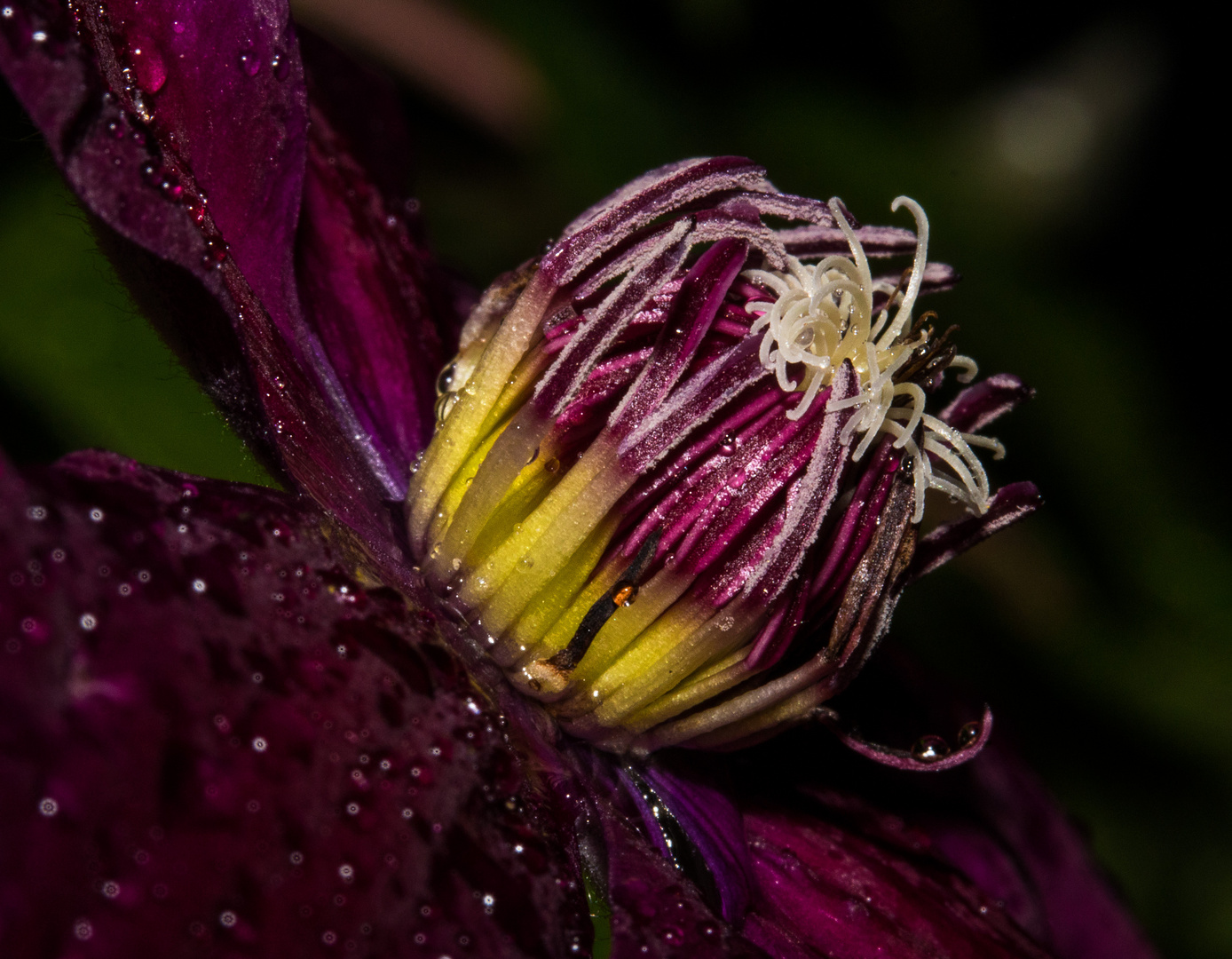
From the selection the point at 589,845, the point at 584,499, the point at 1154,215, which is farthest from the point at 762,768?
the point at 1154,215

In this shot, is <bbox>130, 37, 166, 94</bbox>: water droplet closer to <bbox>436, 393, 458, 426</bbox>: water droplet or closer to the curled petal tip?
<bbox>436, 393, 458, 426</bbox>: water droplet

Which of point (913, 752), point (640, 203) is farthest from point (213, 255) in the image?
point (913, 752)

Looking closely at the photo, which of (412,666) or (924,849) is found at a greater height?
(412,666)

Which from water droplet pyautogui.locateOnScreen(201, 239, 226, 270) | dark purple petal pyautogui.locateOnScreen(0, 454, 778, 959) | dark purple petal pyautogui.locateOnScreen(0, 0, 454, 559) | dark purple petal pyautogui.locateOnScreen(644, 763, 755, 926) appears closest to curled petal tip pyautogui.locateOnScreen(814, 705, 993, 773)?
dark purple petal pyautogui.locateOnScreen(644, 763, 755, 926)

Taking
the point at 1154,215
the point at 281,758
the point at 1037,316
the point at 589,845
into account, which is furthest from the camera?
the point at 1154,215

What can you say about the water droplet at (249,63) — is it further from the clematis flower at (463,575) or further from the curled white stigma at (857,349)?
the curled white stigma at (857,349)

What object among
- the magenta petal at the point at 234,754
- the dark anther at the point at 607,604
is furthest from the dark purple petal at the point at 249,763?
the dark anther at the point at 607,604

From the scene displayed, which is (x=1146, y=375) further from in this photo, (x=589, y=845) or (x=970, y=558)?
(x=589, y=845)
